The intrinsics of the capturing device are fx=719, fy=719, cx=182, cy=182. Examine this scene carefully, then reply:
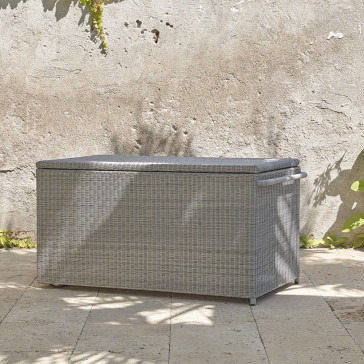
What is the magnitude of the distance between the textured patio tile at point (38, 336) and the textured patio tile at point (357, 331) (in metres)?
1.26

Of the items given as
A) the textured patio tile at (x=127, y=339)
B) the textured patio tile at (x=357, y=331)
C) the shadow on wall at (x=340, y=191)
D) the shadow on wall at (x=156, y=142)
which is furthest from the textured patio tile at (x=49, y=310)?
the shadow on wall at (x=340, y=191)

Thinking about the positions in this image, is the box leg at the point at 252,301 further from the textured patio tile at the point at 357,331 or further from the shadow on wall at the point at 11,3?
the shadow on wall at the point at 11,3

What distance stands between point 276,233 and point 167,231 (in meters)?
0.62

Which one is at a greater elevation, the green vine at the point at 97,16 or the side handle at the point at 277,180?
the green vine at the point at 97,16

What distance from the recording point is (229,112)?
5504 millimetres

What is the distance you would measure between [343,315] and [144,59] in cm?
273

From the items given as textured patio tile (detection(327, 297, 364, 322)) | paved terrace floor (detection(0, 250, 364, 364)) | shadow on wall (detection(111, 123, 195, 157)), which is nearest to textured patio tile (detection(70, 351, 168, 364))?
paved terrace floor (detection(0, 250, 364, 364))

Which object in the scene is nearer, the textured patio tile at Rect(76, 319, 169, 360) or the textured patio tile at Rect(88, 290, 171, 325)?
the textured patio tile at Rect(76, 319, 169, 360)

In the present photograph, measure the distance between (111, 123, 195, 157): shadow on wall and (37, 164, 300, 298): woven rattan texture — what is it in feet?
4.84

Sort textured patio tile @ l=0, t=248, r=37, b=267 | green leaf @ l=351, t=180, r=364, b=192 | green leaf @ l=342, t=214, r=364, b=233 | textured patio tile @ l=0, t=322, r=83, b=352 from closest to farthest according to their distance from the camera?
textured patio tile @ l=0, t=322, r=83, b=352
textured patio tile @ l=0, t=248, r=37, b=267
green leaf @ l=351, t=180, r=364, b=192
green leaf @ l=342, t=214, r=364, b=233

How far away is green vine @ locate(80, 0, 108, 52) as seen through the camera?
550cm

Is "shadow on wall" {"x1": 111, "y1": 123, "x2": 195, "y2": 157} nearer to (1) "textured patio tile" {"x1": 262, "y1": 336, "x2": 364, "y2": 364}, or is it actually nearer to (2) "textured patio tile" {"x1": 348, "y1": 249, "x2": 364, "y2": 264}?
(2) "textured patio tile" {"x1": 348, "y1": 249, "x2": 364, "y2": 264}

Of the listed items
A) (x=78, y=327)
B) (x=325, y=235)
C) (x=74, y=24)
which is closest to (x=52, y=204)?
(x=78, y=327)

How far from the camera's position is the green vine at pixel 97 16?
5.50 m
